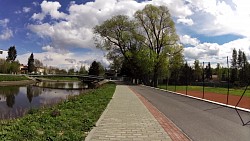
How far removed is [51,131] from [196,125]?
5.00 meters

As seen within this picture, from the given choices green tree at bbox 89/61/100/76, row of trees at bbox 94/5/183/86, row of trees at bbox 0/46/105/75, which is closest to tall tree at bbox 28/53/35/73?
row of trees at bbox 0/46/105/75

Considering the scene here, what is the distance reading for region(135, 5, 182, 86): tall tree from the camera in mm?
50031

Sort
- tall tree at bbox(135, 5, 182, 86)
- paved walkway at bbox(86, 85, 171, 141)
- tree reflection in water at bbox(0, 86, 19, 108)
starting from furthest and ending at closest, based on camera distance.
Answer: tall tree at bbox(135, 5, 182, 86), tree reflection in water at bbox(0, 86, 19, 108), paved walkway at bbox(86, 85, 171, 141)

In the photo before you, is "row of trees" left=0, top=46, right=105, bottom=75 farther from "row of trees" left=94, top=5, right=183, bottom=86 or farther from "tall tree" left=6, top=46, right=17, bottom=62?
"row of trees" left=94, top=5, right=183, bottom=86

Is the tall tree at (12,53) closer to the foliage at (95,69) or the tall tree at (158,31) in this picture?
the foliage at (95,69)

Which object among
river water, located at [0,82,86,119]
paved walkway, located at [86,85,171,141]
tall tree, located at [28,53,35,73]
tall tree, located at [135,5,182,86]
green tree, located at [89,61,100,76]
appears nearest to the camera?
paved walkway, located at [86,85,171,141]

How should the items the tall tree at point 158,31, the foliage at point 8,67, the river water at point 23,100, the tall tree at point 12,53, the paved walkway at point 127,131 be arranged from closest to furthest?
1. the paved walkway at point 127,131
2. the river water at point 23,100
3. the tall tree at point 158,31
4. the foliage at point 8,67
5. the tall tree at point 12,53

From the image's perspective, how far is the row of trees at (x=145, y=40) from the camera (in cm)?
5012

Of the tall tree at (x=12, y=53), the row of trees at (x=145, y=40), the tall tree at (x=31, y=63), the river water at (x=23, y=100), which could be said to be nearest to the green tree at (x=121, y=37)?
the row of trees at (x=145, y=40)

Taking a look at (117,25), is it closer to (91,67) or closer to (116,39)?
(116,39)

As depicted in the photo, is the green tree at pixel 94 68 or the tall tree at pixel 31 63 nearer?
the green tree at pixel 94 68

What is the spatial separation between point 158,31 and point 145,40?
3.42 meters

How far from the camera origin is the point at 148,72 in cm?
5209

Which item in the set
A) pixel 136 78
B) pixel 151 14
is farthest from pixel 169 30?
pixel 136 78
